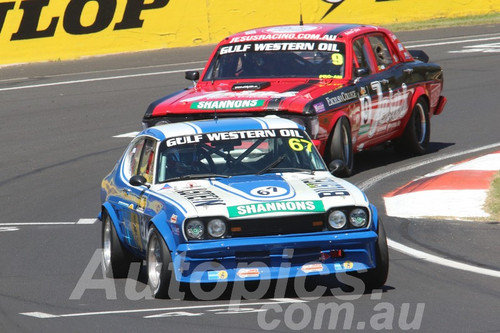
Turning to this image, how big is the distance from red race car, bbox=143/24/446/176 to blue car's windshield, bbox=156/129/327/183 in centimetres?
333

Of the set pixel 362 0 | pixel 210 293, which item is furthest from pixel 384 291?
pixel 362 0

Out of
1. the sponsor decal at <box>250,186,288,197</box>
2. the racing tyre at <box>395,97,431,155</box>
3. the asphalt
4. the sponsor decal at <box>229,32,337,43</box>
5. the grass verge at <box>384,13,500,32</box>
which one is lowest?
the grass verge at <box>384,13,500,32</box>

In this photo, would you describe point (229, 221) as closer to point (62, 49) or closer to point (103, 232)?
point (103, 232)

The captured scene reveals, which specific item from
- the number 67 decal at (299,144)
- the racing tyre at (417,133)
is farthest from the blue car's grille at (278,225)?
the racing tyre at (417,133)

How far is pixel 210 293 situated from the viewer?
8617mm

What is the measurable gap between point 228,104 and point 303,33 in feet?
6.68

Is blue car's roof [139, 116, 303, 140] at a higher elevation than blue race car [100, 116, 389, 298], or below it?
higher

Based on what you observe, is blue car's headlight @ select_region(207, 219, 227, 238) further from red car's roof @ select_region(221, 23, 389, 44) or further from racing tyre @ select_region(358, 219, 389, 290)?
red car's roof @ select_region(221, 23, 389, 44)

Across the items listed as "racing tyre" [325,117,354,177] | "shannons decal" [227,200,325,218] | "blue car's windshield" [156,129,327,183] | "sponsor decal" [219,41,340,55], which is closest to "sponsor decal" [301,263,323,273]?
"shannons decal" [227,200,325,218]

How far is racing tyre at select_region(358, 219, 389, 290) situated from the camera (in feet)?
27.9

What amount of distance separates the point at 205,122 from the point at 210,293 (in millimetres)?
1914

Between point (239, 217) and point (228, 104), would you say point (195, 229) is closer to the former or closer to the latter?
point (239, 217)

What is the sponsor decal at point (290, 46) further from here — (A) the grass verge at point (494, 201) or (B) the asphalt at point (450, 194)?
(A) the grass verge at point (494, 201)

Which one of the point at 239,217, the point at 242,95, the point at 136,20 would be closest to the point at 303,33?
the point at 242,95
